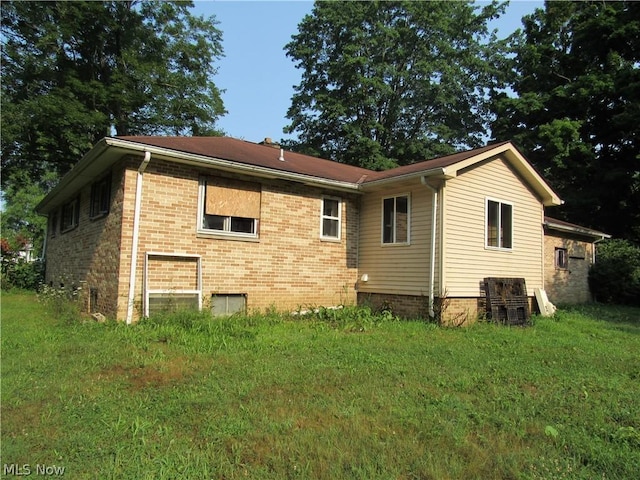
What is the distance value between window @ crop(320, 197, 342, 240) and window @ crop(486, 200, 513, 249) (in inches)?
154

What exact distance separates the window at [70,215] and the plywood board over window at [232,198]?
5409 mm

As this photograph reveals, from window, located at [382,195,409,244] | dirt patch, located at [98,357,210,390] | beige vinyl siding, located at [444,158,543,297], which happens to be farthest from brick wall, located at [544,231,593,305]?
dirt patch, located at [98,357,210,390]

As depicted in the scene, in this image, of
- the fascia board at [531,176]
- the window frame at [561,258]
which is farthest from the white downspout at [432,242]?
the window frame at [561,258]

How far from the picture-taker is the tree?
69.1 feet

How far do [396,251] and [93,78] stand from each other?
22519mm

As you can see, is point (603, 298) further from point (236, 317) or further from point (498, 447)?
point (498, 447)

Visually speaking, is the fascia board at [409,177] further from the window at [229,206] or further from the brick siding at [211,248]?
the window at [229,206]

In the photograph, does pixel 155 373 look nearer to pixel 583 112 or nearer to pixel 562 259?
pixel 562 259

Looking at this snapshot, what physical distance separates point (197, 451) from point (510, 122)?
26946mm

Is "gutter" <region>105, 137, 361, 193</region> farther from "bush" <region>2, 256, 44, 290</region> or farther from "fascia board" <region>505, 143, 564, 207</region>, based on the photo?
"bush" <region>2, 256, 44, 290</region>

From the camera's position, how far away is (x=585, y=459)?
3254 millimetres

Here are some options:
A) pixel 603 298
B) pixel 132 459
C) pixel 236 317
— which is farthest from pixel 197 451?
pixel 603 298

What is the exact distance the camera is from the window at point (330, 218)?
11.0m

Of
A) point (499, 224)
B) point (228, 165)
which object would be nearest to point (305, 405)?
point (228, 165)
